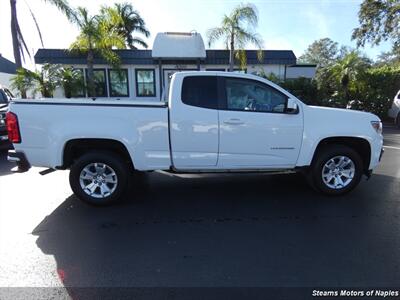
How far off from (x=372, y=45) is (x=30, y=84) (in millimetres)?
21840

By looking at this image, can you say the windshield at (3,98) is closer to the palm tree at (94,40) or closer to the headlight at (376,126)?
the palm tree at (94,40)

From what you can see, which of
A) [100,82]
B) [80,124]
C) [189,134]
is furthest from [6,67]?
[189,134]

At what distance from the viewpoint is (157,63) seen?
57.4ft

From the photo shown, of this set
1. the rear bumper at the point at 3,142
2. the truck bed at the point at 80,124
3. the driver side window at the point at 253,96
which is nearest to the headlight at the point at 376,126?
the driver side window at the point at 253,96

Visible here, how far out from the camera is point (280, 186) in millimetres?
5387

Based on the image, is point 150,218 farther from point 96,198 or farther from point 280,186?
point 280,186

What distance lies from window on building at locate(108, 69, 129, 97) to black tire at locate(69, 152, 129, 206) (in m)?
14.3

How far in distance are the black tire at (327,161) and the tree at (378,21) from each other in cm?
1837

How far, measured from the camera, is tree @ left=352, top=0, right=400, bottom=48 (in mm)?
18438

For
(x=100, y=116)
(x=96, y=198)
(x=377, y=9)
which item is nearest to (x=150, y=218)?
(x=96, y=198)

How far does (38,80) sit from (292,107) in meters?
12.6

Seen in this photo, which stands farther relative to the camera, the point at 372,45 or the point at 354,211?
the point at 372,45

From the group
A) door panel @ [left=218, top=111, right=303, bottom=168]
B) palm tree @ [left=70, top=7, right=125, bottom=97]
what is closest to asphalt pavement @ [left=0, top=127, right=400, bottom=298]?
door panel @ [left=218, top=111, right=303, bottom=168]

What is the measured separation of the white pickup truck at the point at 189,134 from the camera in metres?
4.13
